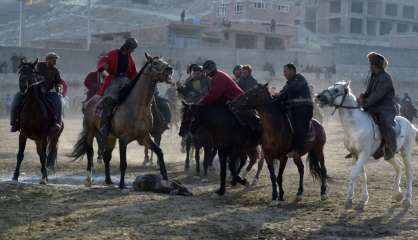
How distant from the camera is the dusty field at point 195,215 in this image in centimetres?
916

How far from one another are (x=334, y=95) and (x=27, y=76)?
18.2 feet

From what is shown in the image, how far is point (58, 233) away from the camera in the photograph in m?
8.83

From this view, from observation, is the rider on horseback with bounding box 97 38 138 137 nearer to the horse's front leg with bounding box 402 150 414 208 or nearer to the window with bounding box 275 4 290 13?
the horse's front leg with bounding box 402 150 414 208

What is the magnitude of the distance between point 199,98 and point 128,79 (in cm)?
164

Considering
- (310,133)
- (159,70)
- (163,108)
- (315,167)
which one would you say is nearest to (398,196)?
(315,167)

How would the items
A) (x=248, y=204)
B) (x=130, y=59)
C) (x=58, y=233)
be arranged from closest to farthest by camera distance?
(x=58, y=233), (x=248, y=204), (x=130, y=59)

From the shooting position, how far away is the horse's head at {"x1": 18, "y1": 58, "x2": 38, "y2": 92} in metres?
13.0

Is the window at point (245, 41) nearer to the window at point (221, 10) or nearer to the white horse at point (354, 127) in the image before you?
the window at point (221, 10)

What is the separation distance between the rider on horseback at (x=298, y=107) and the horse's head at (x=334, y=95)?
0.59 metres

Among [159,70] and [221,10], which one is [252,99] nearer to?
[159,70]

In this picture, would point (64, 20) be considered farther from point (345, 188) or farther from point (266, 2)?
point (345, 188)

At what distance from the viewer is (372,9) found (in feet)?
341

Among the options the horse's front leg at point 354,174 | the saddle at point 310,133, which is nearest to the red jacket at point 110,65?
the saddle at point 310,133

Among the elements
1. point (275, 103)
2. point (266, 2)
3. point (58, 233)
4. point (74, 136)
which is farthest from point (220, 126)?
point (266, 2)
